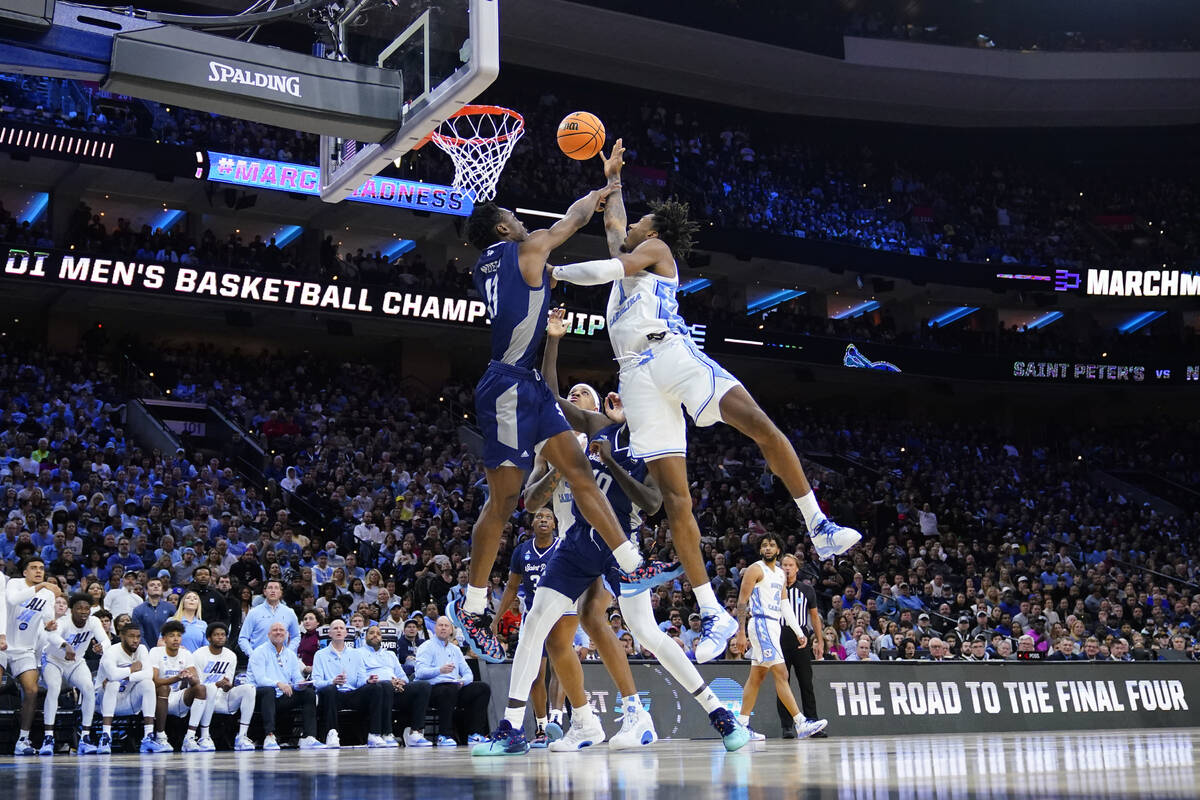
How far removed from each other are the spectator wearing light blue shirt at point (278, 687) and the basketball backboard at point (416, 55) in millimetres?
5191

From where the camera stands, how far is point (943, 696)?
50.8ft

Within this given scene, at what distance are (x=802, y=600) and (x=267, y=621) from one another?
5.70m

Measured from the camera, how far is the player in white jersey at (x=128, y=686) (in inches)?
458

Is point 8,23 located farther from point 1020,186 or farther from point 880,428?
point 1020,186

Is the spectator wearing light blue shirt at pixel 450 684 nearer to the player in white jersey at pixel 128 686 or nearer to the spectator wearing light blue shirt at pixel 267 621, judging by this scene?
the spectator wearing light blue shirt at pixel 267 621

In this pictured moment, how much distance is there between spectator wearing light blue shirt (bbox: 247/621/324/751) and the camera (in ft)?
40.3

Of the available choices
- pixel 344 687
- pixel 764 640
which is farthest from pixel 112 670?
pixel 764 640

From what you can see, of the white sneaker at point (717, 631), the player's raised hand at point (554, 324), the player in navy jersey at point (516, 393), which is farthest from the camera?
the player's raised hand at point (554, 324)

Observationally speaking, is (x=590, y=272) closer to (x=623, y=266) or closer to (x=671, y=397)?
(x=623, y=266)

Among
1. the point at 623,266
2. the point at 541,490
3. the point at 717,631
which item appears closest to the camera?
the point at 717,631

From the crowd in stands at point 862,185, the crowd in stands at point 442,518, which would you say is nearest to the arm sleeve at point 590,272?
the crowd in stands at point 442,518

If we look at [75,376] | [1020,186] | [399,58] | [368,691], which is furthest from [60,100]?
[1020,186]

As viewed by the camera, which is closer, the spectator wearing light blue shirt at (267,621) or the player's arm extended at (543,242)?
the player's arm extended at (543,242)

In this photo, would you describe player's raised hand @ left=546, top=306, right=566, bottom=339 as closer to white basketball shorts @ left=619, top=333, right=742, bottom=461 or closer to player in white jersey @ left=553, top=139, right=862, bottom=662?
player in white jersey @ left=553, top=139, right=862, bottom=662
